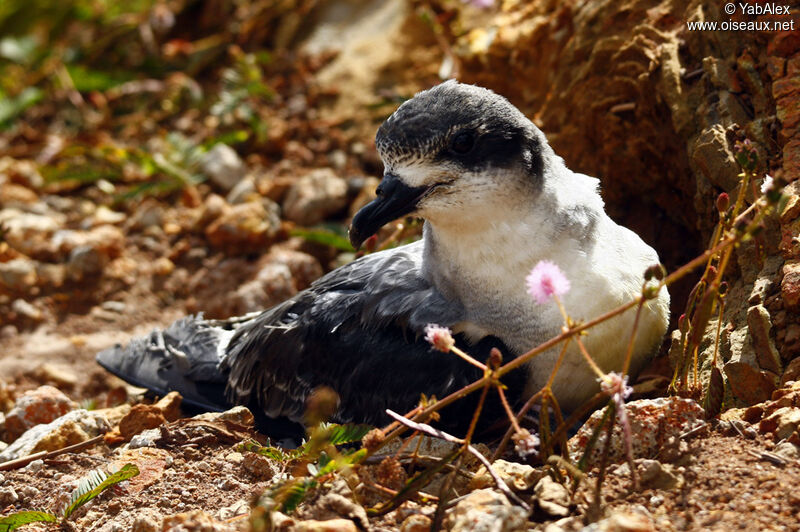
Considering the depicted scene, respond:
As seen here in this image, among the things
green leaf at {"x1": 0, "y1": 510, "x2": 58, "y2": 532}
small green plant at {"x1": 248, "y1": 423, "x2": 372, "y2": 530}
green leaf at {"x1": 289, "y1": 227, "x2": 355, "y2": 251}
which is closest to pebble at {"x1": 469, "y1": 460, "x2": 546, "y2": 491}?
small green plant at {"x1": 248, "y1": 423, "x2": 372, "y2": 530}

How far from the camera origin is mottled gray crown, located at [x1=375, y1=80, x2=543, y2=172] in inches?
145

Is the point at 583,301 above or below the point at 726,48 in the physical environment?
below

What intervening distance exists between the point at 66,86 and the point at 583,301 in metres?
6.89

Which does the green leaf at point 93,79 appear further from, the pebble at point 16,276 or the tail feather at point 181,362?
the tail feather at point 181,362

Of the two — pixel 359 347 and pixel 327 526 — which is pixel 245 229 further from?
pixel 327 526

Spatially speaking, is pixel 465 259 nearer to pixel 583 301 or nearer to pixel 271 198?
pixel 583 301

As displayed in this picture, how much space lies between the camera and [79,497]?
12.1 feet

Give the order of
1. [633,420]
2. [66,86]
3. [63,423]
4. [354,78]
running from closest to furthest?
[633,420] < [63,423] < [354,78] < [66,86]

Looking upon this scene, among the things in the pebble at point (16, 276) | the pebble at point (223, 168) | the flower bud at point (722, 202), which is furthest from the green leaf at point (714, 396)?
the pebble at point (16, 276)

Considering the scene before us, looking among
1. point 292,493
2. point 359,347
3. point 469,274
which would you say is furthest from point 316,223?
point 292,493

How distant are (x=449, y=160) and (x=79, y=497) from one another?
6.89ft

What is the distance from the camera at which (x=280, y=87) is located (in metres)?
8.38

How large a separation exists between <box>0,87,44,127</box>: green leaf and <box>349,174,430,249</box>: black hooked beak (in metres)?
6.32

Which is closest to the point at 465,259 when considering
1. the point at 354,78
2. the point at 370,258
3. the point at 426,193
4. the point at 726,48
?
the point at 426,193
